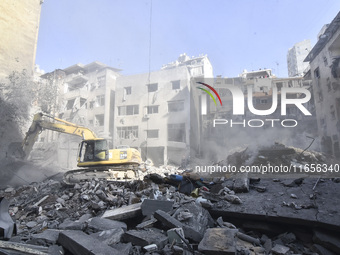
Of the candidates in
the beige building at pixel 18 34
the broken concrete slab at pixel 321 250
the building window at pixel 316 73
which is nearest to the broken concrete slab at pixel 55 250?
the broken concrete slab at pixel 321 250

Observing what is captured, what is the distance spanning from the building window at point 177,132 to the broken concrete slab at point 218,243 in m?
15.7

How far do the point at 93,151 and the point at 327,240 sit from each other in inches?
327

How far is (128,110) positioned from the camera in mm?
19906

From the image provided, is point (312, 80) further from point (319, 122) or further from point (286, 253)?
point (286, 253)

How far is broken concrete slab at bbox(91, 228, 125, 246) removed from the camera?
2.62 metres

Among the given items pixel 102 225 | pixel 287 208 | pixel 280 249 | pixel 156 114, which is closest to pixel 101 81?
pixel 156 114

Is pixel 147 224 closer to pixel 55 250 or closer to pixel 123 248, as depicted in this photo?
pixel 123 248

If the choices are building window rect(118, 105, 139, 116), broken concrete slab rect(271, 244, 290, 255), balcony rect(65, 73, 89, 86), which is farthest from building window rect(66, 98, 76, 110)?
broken concrete slab rect(271, 244, 290, 255)

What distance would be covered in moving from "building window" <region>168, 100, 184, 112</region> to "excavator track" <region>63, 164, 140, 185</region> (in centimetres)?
1083

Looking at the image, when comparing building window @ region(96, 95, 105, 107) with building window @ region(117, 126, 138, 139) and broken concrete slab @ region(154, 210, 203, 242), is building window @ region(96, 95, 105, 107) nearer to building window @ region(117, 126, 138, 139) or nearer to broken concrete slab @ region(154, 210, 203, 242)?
building window @ region(117, 126, 138, 139)

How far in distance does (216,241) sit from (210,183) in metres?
2.88

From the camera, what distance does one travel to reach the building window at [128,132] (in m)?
18.7

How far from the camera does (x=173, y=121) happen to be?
18562mm

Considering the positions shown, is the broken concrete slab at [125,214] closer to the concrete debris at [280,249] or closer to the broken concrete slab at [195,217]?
the broken concrete slab at [195,217]
